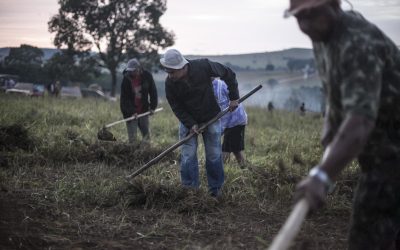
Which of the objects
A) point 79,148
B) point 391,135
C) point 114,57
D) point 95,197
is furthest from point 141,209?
point 114,57

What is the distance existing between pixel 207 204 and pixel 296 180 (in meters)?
1.32

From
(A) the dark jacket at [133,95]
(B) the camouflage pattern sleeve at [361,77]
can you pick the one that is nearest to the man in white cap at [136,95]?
(A) the dark jacket at [133,95]

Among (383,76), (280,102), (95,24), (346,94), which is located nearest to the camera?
(346,94)

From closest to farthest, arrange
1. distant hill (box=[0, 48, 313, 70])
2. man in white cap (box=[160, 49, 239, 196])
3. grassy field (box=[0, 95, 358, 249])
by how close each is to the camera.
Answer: grassy field (box=[0, 95, 358, 249]) < man in white cap (box=[160, 49, 239, 196]) < distant hill (box=[0, 48, 313, 70])

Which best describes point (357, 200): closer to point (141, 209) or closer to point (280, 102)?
point (141, 209)

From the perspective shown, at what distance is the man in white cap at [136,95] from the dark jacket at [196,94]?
2.92m

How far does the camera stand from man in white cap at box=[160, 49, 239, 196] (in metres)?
5.61

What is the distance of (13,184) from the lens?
5.70 m

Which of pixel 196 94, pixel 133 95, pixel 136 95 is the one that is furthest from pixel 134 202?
pixel 136 95

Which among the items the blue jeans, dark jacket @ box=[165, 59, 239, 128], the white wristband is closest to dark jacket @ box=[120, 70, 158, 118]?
dark jacket @ box=[165, 59, 239, 128]

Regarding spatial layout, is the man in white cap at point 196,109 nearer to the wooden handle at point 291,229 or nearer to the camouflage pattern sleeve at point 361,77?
the camouflage pattern sleeve at point 361,77

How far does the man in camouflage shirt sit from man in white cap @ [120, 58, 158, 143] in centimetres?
639

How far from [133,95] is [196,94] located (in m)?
3.50

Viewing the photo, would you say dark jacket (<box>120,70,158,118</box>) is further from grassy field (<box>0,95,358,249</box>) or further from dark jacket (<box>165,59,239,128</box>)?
dark jacket (<box>165,59,239,128</box>)
